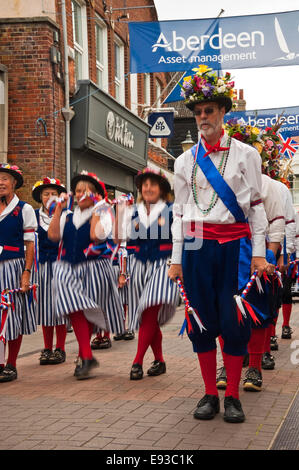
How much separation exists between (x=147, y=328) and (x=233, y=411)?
1775 millimetres

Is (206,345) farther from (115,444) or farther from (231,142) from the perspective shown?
(231,142)

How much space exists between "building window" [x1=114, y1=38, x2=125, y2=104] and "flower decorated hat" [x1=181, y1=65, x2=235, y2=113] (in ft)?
48.6

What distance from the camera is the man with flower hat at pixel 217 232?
4695 millimetres

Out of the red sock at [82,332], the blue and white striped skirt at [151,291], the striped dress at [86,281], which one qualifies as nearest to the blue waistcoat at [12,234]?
the striped dress at [86,281]

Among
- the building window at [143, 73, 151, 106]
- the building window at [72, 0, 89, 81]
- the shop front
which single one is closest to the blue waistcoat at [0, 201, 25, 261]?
the shop front

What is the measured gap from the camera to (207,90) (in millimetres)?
4832

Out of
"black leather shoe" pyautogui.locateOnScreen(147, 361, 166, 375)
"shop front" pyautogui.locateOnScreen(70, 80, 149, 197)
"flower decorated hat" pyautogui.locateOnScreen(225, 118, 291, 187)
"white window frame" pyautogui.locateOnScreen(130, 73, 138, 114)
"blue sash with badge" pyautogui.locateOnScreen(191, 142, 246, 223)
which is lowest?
"black leather shoe" pyautogui.locateOnScreen(147, 361, 166, 375)

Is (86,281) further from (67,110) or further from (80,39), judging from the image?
(80,39)

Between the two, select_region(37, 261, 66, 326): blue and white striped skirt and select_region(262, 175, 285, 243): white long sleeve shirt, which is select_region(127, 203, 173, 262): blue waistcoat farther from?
select_region(37, 261, 66, 326): blue and white striped skirt

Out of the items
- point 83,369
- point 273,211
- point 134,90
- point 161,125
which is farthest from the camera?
point 134,90

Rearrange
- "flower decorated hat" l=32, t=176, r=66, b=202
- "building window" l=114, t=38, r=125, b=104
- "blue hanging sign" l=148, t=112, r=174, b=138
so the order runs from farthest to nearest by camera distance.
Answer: "blue hanging sign" l=148, t=112, r=174, b=138
"building window" l=114, t=38, r=125, b=104
"flower decorated hat" l=32, t=176, r=66, b=202

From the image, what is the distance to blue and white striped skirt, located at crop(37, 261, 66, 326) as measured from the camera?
746cm

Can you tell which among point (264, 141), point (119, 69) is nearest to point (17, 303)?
point (264, 141)
